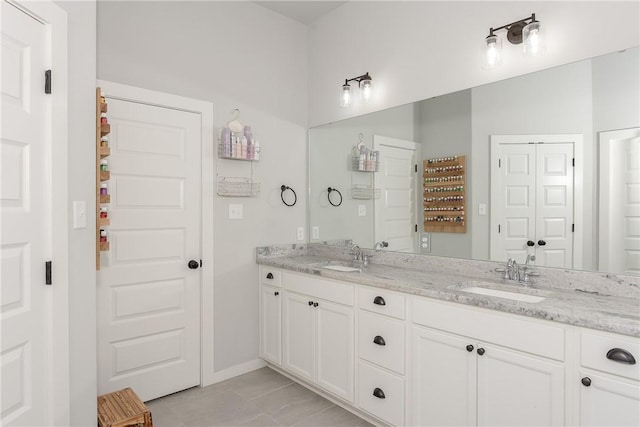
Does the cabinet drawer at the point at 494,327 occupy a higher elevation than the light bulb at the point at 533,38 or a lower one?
lower

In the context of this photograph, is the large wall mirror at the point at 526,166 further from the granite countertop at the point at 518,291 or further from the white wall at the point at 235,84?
the white wall at the point at 235,84

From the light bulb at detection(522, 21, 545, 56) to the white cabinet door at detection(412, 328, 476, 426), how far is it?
5.17 feet

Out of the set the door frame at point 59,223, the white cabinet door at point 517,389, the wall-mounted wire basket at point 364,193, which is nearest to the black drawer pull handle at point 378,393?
the white cabinet door at point 517,389

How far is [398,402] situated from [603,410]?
3.18ft

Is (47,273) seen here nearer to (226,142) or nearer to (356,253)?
(226,142)

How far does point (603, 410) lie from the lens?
1382mm

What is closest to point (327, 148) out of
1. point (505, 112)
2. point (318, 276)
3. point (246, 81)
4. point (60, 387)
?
point (246, 81)

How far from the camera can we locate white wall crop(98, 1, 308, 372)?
2.52 metres

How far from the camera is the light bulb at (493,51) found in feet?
6.97

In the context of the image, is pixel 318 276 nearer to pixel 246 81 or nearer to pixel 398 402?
pixel 398 402

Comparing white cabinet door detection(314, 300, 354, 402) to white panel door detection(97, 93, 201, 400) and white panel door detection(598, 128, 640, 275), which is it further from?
white panel door detection(598, 128, 640, 275)

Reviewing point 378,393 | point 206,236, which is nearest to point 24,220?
point 206,236

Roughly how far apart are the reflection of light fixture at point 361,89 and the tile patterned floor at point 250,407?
2.29 m

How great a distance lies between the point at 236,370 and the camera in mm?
3002
